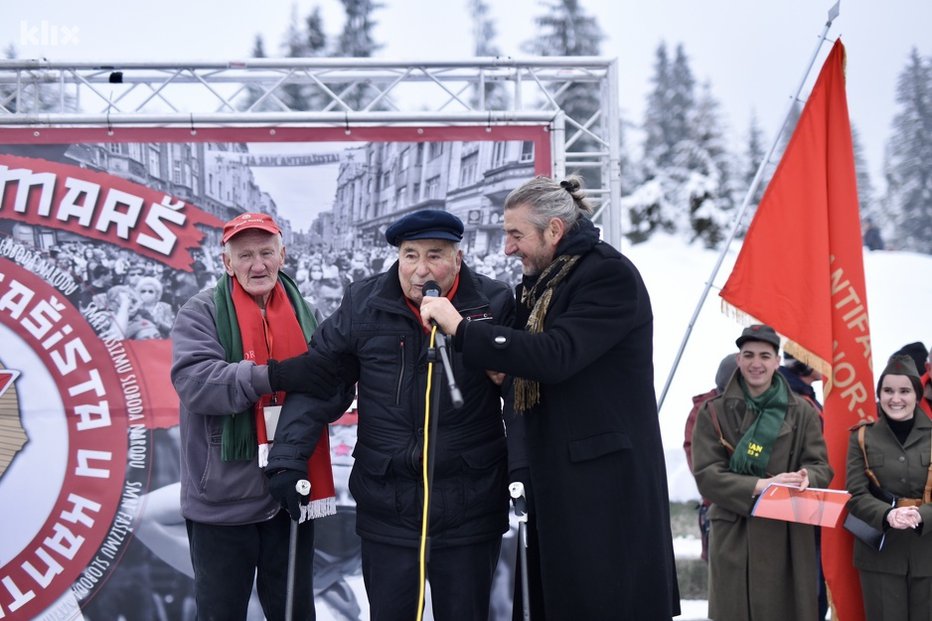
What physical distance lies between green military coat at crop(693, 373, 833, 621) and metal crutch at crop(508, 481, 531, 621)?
1.63m

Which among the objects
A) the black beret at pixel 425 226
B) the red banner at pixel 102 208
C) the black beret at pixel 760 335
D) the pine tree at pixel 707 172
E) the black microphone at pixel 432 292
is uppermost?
the pine tree at pixel 707 172

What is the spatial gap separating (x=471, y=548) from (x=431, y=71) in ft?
9.62

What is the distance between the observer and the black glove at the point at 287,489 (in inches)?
121

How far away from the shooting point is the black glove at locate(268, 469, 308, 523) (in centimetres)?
307

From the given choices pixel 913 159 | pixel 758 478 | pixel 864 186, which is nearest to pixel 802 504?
pixel 758 478

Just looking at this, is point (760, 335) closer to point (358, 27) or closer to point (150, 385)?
point (150, 385)

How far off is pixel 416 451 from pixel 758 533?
7.06 ft

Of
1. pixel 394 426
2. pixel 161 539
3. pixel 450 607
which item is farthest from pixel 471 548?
pixel 161 539

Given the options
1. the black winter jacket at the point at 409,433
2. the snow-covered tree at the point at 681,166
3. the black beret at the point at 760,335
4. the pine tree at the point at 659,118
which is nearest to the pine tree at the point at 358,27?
the snow-covered tree at the point at 681,166

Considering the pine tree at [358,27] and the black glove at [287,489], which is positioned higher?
the pine tree at [358,27]

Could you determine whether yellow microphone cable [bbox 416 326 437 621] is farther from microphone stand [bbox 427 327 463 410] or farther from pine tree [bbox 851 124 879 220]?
pine tree [bbox 851 124 879 220]

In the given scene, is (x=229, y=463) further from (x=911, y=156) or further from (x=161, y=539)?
(x=911, y=156)

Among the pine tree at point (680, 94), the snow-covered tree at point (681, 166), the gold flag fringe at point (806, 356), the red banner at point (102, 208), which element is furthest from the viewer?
the pine tree at point (680, 94)

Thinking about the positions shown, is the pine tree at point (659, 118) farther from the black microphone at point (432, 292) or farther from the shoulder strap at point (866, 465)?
the black microphone at point (432, 292)
